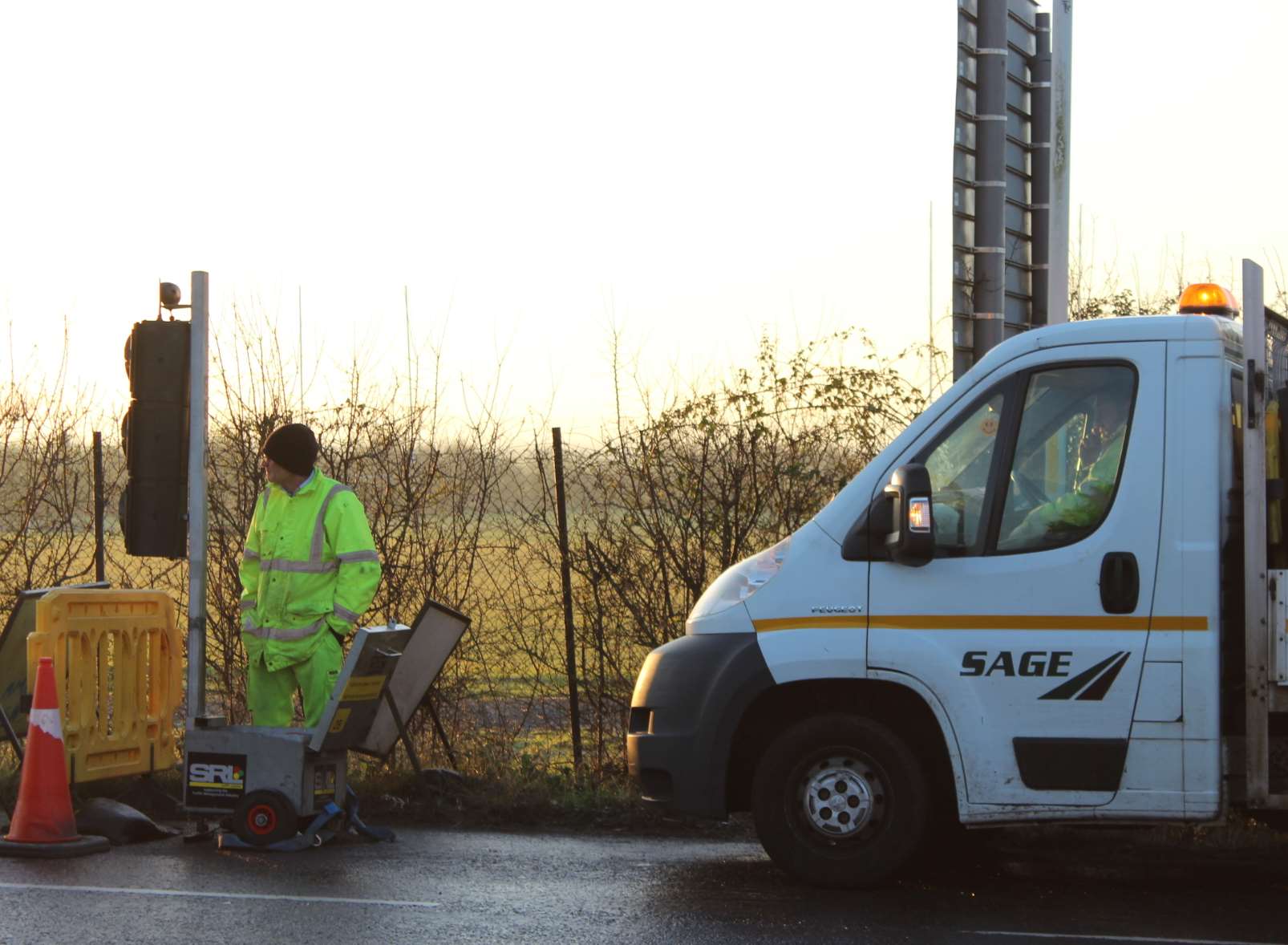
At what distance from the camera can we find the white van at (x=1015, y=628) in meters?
6.68

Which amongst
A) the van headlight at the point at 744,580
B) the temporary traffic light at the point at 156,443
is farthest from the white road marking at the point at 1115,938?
the temporary traffic light at the point at 156,443

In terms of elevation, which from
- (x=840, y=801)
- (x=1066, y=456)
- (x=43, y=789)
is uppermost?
(x=1066, y=456)

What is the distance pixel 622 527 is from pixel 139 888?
184 inches

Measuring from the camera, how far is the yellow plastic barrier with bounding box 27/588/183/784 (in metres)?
8.67

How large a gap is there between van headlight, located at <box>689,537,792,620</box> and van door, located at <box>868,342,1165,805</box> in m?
0.44

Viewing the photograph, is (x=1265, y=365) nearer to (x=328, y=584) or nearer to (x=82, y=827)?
(x=328, y=584)

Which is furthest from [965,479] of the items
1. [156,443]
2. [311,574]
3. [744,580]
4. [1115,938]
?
[156,443]

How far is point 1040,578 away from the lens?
6.83m

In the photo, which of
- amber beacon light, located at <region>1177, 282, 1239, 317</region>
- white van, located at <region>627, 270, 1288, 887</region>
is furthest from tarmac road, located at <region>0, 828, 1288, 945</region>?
amber beacon light, located at <region>1177, 282, 1239, 317</region>

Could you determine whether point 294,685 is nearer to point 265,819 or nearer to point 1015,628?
point 265,819

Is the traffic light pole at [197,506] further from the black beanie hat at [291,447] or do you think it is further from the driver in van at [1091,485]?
the driver in van at [1091,485]

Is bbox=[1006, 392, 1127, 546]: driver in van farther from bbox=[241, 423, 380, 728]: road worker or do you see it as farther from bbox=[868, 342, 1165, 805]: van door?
bbox=[241, 423, 380, 728]: road worker

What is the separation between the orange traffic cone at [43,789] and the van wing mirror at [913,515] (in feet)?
13.2

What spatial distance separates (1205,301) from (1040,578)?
1.43 metres
